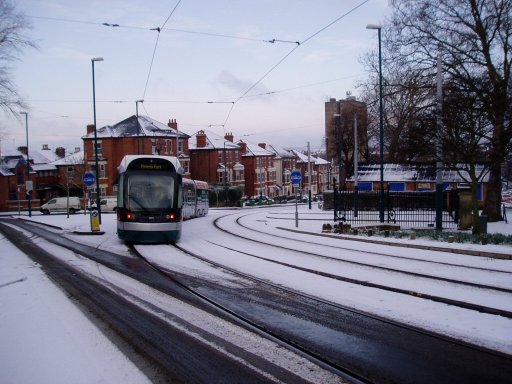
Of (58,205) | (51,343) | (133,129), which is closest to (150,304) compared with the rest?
(51,343)

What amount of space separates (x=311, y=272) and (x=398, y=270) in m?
2.08

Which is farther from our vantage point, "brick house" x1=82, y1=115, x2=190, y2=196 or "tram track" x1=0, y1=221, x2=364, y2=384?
"brick house" x1=82, y1=115, x2=190, y2=196

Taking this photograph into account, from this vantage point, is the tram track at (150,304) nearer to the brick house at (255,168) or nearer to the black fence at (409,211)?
the black fence at (409,211)

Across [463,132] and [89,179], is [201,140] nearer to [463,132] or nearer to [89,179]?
[89,179]

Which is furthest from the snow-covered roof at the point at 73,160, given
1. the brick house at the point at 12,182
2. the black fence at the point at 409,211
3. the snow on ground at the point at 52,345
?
the snow on ground at the point at 52,345

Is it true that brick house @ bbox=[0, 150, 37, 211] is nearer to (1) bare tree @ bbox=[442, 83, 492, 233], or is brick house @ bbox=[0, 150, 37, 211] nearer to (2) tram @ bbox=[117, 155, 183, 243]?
(2) tram @ bbox=[117, 155, 183, 243]

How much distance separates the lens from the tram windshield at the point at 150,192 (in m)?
17.1

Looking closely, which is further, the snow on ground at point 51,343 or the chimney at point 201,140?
the chimney at point 201,140

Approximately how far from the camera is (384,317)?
25.2 feet

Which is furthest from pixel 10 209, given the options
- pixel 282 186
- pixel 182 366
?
pixel 182 366

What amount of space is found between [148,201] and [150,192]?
1.08 feet

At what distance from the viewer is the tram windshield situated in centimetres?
1711

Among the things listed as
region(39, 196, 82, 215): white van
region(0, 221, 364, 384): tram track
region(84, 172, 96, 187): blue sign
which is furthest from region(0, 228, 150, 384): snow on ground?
region(39, 196, 82, 215): white van

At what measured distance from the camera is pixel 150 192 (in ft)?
56.6
